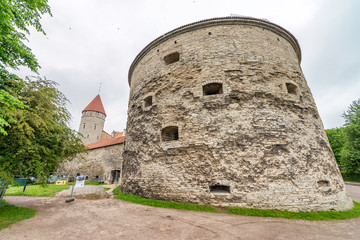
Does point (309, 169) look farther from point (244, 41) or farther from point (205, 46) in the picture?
point (205, 46)

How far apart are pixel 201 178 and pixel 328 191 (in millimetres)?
3984

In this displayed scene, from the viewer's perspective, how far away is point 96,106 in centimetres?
3036

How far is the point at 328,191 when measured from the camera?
5164mm

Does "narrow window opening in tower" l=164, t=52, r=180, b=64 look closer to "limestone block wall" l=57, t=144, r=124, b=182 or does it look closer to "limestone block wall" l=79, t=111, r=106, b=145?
"limestone block wall" l=57, t=144, r=124, b=182

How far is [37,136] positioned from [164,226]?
4253 millimetres

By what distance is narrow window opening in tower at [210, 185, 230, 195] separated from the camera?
5195 millimetres

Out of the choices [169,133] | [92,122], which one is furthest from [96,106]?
[169,133]

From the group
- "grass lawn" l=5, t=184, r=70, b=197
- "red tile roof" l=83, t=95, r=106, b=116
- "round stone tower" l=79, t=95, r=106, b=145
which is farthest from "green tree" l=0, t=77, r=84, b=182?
"red tile roof" l=83, t=95, r=106, b=116

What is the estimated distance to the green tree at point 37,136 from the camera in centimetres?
404

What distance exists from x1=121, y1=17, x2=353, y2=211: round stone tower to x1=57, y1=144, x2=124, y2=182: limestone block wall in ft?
24.8

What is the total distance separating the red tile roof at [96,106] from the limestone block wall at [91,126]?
0.60 metres

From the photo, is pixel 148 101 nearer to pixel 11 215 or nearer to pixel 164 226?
pixel 164 226

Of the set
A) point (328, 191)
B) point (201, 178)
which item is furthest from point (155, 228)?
point (328, 191)

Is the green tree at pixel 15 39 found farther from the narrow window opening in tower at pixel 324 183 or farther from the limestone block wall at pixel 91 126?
the limestone block wall at pixel 91 126
